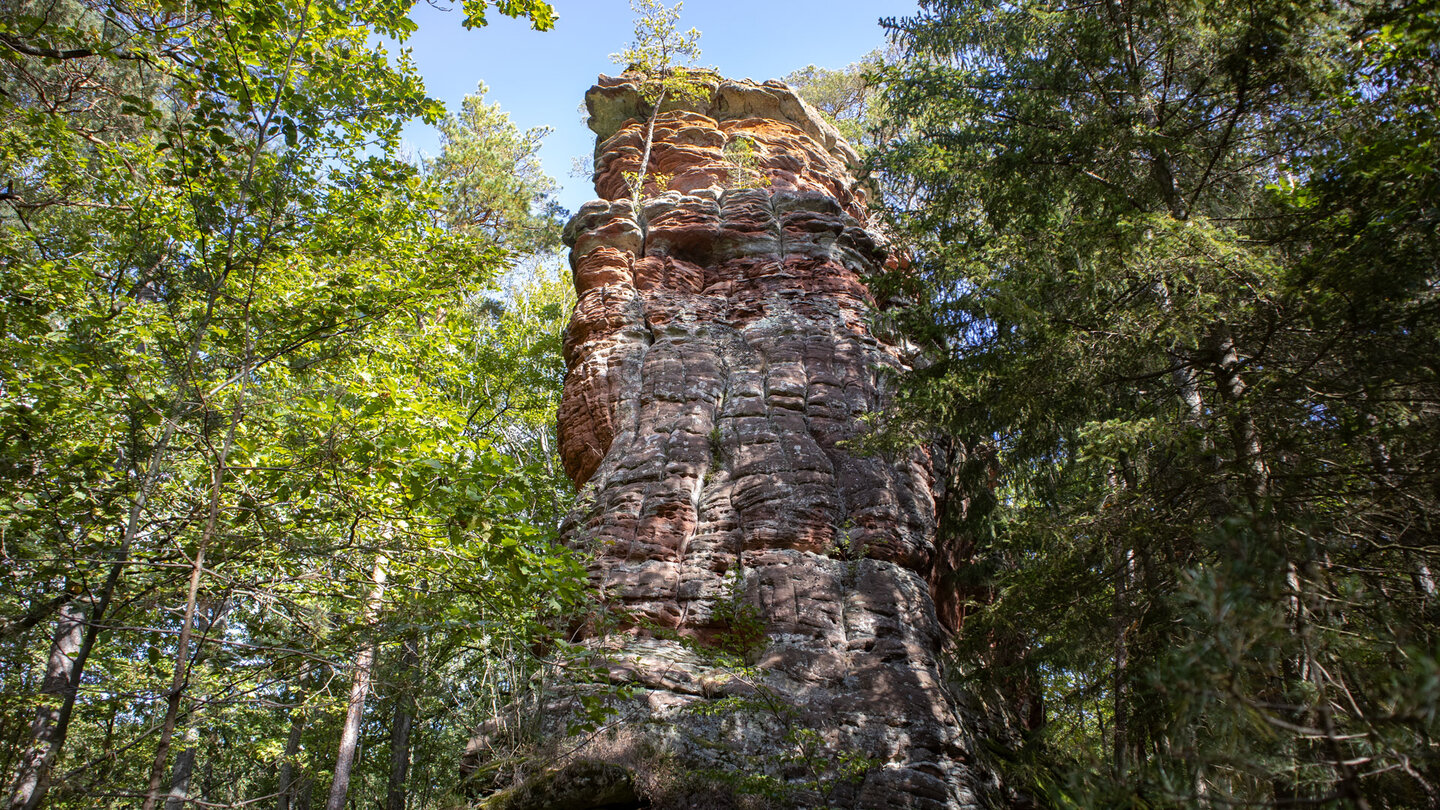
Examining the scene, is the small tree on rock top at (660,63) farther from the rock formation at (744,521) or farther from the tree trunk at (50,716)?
the tree trunk at (50,716)

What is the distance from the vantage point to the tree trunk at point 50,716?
3127 millimetres

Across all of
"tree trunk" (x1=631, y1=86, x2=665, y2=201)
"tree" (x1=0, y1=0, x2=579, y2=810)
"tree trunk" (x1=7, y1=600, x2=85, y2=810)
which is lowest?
"tree trunk" (x1=7, y1=600, x2=85, y2=810)

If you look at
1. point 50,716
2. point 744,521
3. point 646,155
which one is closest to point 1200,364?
point 744,521

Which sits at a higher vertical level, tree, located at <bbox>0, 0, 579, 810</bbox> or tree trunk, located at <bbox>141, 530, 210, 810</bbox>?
tree, located at <bbox>0, 0, 579, 810</bbox>

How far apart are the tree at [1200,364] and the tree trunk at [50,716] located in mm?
4217

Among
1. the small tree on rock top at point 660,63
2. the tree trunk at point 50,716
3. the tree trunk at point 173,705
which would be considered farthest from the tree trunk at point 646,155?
the tree trunk at point 173,705

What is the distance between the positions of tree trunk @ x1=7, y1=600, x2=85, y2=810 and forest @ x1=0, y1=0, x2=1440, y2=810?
0.23 feet

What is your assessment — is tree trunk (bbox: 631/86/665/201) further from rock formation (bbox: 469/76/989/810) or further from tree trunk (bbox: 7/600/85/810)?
tree trunk (bbox: 7/600/85/810)

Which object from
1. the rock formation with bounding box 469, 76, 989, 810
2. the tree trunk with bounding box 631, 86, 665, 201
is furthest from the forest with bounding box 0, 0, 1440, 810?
the tree trunk with bounding box 631, 86, 665, 201

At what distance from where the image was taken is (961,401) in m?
8.52

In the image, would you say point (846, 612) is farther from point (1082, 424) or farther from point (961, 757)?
point (1082, 424)

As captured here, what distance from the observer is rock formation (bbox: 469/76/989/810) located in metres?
7.37

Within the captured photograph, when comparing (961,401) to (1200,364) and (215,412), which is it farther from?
(215,412)

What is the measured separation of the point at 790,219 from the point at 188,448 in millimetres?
11884
